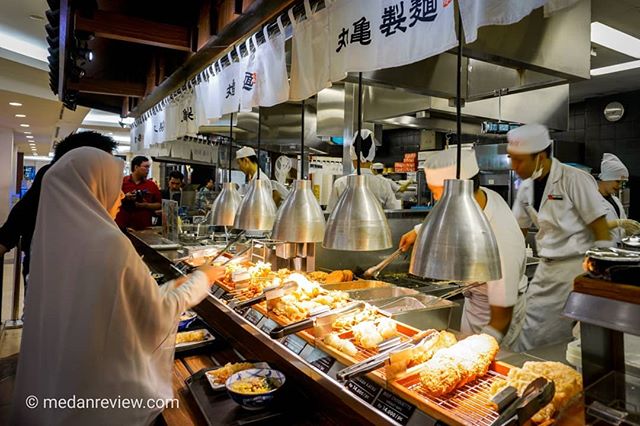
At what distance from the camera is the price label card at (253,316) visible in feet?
7.89

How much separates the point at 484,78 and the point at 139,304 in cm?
338

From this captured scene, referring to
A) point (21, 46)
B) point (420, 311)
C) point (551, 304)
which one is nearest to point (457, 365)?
point (420, 311)

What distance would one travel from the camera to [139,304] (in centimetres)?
174

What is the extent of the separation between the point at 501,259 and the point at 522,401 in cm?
157

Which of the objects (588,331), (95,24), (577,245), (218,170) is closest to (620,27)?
(577,245)

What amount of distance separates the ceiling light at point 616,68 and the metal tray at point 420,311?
5823 mm

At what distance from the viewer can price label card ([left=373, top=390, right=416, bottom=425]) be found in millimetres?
1392

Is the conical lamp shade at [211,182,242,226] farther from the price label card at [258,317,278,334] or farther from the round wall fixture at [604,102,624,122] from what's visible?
the round wall fixture at [604,102,624,122]

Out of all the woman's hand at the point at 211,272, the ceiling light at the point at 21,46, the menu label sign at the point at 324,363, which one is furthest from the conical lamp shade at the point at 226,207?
the ceiling light at the point at 21,46

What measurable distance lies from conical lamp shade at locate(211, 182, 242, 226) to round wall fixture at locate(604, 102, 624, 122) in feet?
25.2

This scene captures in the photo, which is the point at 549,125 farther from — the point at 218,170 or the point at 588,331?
the point at 218,170

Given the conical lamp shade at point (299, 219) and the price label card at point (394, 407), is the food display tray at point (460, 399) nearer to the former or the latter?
the price label card at point (394, 407)

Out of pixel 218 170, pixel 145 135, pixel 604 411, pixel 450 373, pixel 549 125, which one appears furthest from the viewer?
pixel 218 170

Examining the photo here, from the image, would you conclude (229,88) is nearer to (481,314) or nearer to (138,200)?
(481,314)
